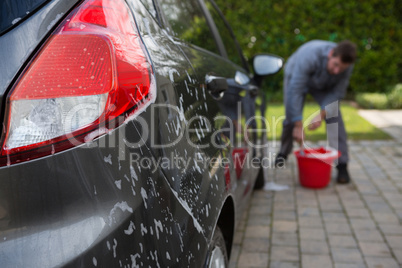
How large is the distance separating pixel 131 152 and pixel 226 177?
0.70 metres

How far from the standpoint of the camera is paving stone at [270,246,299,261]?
262 centimetres

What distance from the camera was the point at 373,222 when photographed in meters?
3.15

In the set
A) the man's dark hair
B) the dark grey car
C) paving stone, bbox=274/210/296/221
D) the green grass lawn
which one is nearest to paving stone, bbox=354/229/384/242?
paving stone, bbox=274/210/296/221

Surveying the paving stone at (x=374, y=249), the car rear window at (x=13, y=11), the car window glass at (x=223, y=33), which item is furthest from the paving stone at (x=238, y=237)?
the car rear window at (x=13, y=11)

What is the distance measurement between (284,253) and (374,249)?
622mm

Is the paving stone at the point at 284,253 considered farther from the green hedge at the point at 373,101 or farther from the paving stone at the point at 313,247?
the green hedge at the point at 373,101

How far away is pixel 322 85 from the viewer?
13.3 feet

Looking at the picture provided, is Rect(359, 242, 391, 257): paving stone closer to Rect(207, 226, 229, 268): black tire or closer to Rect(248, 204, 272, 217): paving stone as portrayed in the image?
Rect(248, 204, 272, 217): paving stone

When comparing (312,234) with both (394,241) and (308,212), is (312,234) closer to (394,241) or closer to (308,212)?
(308,212)

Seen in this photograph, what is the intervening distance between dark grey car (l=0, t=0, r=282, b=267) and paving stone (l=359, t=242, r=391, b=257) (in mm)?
1913

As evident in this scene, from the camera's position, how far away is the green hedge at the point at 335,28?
9648mm

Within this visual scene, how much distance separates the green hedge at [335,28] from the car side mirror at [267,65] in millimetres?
7243

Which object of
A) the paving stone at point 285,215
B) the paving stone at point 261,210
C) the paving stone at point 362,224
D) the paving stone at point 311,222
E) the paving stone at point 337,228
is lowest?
the paving stone at point 362,224

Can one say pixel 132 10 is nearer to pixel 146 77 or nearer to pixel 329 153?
pixel 146 77
